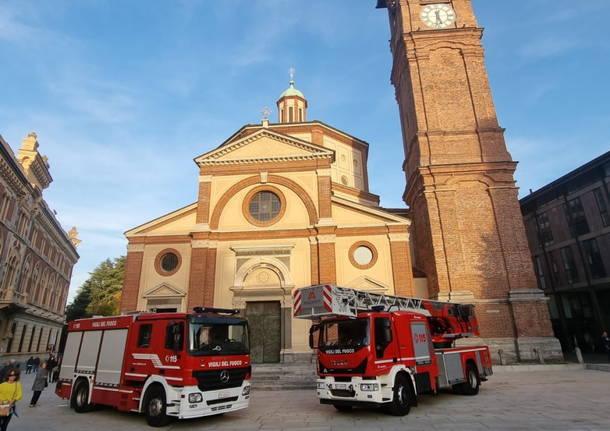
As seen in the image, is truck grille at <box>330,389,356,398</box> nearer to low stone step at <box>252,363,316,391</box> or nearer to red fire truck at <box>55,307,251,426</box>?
red fire truck at <box>55,307,251,426</box>

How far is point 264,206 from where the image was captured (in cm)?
2019

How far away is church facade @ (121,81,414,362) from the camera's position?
18000mm

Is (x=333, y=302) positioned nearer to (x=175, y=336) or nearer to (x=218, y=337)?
(x=218, y=337)

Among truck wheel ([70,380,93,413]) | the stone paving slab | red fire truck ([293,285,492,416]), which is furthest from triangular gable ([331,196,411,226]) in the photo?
truck wheel ([70,380,93,413])

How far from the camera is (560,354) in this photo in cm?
1673

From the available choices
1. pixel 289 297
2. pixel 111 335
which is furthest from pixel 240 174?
pixel 111 335

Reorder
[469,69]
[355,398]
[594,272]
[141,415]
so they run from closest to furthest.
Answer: [355,398] → [141,415] → [469,69] → [594,272]

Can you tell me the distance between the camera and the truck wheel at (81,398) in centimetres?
977

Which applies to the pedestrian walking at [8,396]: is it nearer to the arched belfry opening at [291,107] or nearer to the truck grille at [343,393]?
the truck grille at [343,393]

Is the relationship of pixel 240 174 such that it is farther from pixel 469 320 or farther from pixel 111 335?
pixel 469 320

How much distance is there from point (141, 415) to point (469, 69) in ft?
77.9

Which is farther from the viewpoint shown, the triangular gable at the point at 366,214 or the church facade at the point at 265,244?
the triangular gable at the point at 366,214

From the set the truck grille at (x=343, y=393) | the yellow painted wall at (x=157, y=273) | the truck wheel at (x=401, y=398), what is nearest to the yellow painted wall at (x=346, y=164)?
the yellow painted wall at (x=157, y=273)

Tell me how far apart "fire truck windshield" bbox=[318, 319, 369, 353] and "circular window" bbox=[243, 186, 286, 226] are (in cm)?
1070
